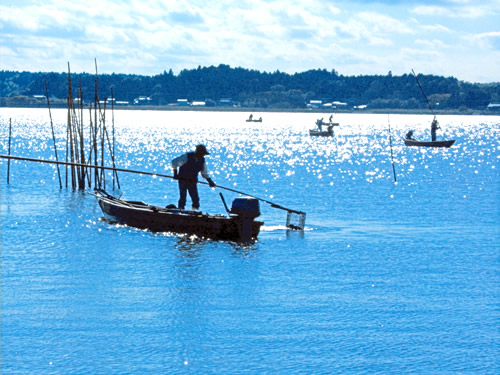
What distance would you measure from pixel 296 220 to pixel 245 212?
5.02 m

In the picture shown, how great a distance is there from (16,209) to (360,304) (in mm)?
22010

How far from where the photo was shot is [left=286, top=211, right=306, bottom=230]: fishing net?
29.5 metres

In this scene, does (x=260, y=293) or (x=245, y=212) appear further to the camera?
(x=245, y=212)

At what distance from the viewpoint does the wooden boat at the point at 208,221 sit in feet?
83.8

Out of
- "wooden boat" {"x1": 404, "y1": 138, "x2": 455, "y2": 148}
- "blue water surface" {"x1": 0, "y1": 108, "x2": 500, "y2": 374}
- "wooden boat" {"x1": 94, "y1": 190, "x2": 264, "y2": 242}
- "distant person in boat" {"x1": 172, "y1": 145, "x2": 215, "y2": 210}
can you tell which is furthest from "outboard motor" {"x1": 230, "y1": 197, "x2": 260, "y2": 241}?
"wooden boat" {"x1": 404, "y1": 138, "x2": 455, "y2": 148}

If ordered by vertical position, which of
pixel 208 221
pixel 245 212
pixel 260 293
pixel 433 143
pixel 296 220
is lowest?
pixel 260 293

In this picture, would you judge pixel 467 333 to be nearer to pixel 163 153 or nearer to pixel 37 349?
pixel 37 349

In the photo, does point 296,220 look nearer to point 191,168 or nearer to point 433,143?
point 191,168

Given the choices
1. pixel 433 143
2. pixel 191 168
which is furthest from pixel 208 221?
pixel 433 143

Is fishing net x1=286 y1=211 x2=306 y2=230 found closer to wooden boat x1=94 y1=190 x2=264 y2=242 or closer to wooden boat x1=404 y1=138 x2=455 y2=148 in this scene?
wooden boat x1=94 y1=190 x2=264 y2=242

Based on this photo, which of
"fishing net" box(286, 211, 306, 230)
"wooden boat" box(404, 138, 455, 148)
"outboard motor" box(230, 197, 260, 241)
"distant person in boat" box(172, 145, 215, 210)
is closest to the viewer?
"outboard motor" box(230, 197, 260, 241)

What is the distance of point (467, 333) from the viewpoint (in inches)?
643

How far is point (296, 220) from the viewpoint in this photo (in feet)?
98.8

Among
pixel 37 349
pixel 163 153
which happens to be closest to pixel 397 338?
pixel 37 349
